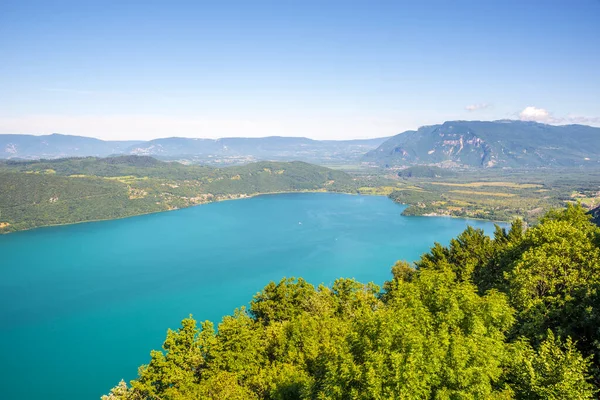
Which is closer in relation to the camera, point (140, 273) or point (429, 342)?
point (429, 342)

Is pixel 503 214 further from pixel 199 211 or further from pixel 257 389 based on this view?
pixel 257 389

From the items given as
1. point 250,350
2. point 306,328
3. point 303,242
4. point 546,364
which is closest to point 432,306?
point 546,364

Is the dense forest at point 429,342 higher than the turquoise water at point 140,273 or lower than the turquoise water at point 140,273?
higher

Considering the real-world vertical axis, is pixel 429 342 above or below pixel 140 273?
above

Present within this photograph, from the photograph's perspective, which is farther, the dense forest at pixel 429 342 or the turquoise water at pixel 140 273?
the turquoise water at pixel 140 273

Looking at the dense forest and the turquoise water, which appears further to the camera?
the turquoise water
